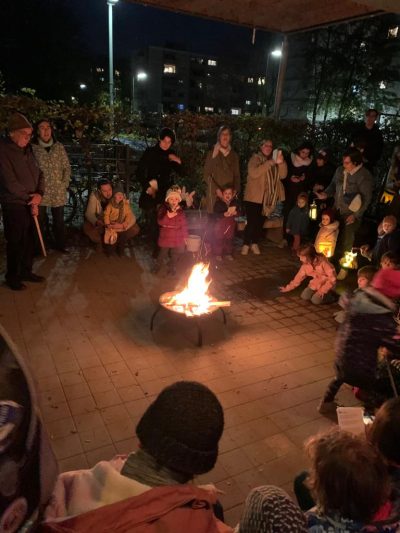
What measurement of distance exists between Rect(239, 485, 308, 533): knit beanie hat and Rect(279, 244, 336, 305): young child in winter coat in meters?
5.11

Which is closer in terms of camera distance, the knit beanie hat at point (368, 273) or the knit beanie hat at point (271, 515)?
the knit beanie hat at point (271, 515)

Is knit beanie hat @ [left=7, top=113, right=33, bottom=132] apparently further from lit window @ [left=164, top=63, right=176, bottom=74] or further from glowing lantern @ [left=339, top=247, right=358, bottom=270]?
lit window @ [left=164, top=63, right=176, bottom=74]

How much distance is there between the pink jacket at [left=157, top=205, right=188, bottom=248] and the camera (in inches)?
285

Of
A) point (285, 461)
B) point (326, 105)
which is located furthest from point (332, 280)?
point (326, 105)

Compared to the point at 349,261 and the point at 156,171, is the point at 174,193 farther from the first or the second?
the point at 349,261

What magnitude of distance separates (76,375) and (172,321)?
1621 millimetres

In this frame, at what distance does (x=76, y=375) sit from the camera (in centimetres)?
448

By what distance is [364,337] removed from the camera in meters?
3.73

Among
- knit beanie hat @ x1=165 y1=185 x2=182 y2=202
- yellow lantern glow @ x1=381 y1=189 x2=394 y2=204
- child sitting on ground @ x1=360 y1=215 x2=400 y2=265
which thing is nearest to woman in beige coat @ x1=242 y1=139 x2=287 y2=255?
knit beanie hat @ x1=165 y1=185 x2=182 y2=202

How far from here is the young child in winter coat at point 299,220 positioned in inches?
330

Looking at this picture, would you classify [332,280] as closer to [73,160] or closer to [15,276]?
[15,276]

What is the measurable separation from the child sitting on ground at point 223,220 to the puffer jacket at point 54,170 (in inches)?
111

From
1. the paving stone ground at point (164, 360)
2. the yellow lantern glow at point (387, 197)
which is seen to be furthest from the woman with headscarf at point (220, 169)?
the yellow lantern glow at point (387, 197)

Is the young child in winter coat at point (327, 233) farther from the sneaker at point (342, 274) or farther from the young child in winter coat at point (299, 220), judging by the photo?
the young child in winter coat at point (299, 220)
